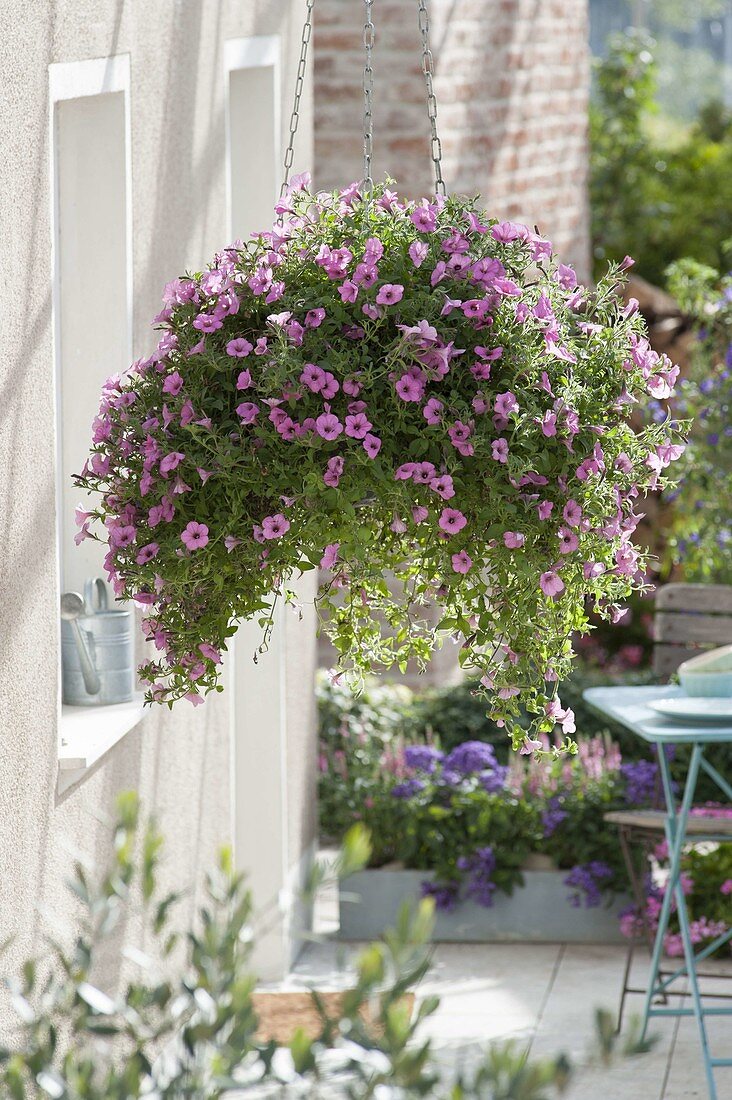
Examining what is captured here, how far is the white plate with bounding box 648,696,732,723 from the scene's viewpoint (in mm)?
4227

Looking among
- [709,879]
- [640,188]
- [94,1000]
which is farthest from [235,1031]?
[640,188]

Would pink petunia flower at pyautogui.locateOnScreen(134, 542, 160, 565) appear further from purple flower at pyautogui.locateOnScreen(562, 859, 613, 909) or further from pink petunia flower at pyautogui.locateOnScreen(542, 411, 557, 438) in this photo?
purple flower at pyautogui.locateOnScreen(562, 859, 613, 909)

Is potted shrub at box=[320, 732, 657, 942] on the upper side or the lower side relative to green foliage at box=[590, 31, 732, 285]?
lower

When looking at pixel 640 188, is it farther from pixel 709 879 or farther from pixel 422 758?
pixel 709 879

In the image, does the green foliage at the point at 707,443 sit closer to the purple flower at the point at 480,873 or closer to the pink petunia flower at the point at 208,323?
the purple flower at the point at 480,873

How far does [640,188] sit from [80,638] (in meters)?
7.38

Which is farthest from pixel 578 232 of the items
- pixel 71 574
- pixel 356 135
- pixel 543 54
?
pixel 71 574

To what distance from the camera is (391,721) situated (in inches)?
249

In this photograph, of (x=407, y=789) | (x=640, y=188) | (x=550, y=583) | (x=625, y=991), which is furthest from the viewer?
(x=640, y=188)

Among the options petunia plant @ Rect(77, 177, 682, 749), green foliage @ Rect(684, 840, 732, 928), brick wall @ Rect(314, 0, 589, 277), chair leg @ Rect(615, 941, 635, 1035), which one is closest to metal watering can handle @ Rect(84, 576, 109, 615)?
petunia plant @ Rect(77, 177, 682, 749)

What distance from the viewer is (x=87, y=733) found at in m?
3.28

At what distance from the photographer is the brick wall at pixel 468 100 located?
21.1 feet

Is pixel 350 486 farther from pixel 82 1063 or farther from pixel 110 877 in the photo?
pixel 82 1063

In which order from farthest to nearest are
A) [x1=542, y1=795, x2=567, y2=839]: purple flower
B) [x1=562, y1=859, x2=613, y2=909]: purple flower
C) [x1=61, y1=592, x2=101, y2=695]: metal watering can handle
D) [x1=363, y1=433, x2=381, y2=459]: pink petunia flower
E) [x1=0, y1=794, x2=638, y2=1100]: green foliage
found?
[x1=542, y1=795, x2=567, y2=839]: purple flower
[x1=562, y1=859, x2=613, y2=909]: purple flower
[x1=61, y1=592, x2=101, y2=695]: metal watering can handle
[x1=363, y1=433, x2=381, y2=459]: pink petunia flower
[x1=0, y1=794, x2=638, y2=1100]: green foliage
